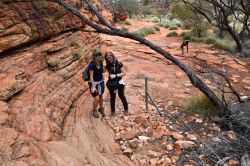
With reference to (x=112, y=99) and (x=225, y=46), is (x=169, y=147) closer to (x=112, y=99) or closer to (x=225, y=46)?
(x=112, y=99)

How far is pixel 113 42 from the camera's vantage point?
1439cm

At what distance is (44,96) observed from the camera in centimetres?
590

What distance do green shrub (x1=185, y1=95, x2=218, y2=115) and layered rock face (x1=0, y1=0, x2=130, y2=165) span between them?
80.8 inches

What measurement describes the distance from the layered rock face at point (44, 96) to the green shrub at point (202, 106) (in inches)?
80.8

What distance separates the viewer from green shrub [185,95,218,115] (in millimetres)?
6758

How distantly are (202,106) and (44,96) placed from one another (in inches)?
129

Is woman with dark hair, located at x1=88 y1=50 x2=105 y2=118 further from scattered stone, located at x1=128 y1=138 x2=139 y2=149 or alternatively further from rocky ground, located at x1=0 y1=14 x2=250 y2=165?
scattered stone, located at x1=128 y1=138 x2=139 y2=149

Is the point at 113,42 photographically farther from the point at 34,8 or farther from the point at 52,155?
the point at 52,155

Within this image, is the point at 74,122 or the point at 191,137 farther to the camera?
the point at 74,122

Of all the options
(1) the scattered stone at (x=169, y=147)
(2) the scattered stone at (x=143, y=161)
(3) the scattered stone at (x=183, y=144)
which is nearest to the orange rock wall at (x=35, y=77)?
(2) the scattered stone at (x=143, y=161)

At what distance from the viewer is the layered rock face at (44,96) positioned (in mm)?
4367

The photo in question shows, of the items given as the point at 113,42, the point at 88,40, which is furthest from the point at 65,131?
the point at 113,42

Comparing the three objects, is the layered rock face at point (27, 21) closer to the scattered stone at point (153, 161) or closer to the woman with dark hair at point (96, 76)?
the woman with dark hair at point (96, 76)

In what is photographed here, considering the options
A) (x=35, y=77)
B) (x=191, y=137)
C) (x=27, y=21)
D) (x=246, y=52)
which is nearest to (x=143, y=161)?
(x=191, y=137)
